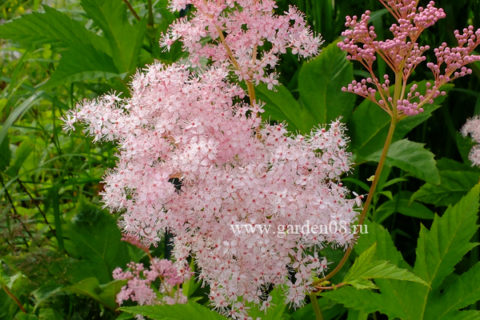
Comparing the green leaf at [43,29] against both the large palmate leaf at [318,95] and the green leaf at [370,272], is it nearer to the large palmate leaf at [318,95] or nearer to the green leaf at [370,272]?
the large palmate leaf at [318,95]

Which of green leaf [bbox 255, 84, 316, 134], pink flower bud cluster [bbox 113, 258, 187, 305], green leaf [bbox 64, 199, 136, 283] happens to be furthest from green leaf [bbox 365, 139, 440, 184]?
green leaf [bbox 64, 199, 136, 283]

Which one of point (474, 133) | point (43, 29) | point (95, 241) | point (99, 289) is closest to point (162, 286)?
point (99, 289)

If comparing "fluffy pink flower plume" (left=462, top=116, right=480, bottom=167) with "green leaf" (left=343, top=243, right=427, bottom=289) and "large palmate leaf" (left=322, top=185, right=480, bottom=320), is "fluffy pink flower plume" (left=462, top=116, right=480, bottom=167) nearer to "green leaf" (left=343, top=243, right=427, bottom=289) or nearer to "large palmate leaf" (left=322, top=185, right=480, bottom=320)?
"large palmate leaf" (left=322, top=185, right=480, bottom=320)

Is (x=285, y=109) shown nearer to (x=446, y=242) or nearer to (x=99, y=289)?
(x=446, y=242)

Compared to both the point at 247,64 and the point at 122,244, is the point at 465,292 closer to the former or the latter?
the point at 247,64

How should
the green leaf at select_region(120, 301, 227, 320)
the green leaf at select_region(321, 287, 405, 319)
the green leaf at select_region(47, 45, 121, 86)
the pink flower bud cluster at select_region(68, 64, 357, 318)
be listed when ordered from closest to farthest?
1. the pink flower bud cluster at select_region(68, 64, 357, 318)
2. the green leaf at select_region(120, 301, 227, 320)
3. the green leaf at select_region(321, 287, 405, 319)
4. the green leaf at select_region(47, 45, 121, 86)

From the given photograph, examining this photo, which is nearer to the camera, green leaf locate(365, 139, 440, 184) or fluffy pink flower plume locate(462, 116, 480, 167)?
green leaf locate(365, 139, 440, 184)

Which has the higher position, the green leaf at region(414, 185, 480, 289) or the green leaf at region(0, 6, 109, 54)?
the green leaf at region(0, 6, 109, 54)
